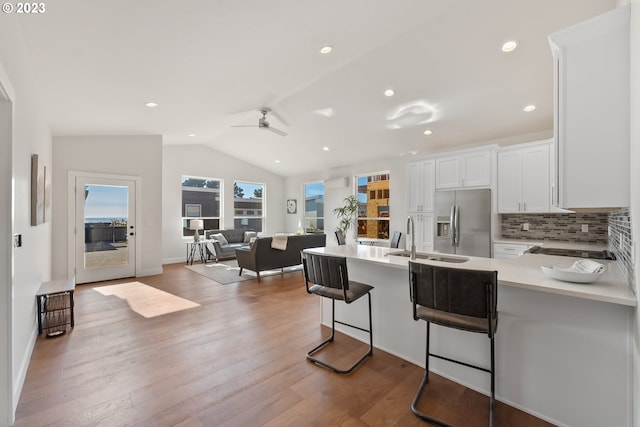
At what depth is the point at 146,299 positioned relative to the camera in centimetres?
433

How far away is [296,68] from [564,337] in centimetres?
375

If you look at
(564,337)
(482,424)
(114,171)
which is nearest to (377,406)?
(482,424)

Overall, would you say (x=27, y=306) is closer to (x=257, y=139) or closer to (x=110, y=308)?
(x=110, y=308)

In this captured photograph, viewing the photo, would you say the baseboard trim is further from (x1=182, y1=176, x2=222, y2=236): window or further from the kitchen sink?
(x1=182, y1=176, x2=222, y2=236): window

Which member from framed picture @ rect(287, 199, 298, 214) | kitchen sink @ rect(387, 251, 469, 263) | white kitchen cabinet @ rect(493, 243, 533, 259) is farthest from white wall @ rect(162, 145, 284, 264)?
white kitchen cabinet @ rect(493, 243, 533, 259)

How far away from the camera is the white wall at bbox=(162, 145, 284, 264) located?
7.51m

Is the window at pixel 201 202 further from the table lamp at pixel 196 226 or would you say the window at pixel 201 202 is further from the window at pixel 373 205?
the window at pixel 373 205

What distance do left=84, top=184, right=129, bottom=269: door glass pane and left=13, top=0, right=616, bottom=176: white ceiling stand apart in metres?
1.16

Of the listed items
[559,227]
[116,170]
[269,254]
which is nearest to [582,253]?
[559,227]

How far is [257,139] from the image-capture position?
23.6ft

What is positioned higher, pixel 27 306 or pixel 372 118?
pixel 372 118

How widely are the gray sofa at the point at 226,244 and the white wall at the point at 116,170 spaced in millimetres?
1508

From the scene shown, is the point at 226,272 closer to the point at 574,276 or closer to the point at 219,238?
the point at 219,238

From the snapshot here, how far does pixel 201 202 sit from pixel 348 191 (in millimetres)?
4245
